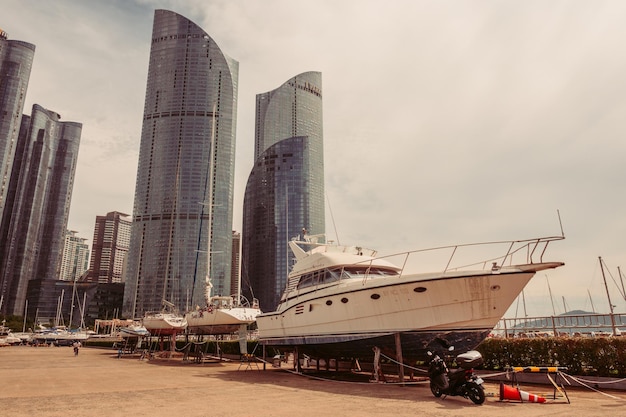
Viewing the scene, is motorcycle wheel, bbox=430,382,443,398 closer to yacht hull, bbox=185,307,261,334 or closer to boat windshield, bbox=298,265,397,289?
boat windshield, bbox=298,265,397,289

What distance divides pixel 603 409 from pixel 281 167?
116233 mm

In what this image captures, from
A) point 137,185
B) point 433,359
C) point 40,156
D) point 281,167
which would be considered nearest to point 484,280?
point 433,359

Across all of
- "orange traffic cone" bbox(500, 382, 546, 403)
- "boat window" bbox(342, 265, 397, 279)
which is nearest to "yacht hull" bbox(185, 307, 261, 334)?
"boat window" bbox(342, 265, 397, 279)

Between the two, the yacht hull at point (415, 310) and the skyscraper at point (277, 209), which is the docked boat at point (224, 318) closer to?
the yacht hull at point (415, 310)

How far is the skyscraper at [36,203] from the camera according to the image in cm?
13250

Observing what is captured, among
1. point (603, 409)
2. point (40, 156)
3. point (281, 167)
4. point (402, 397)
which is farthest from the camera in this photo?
point (40, 156)

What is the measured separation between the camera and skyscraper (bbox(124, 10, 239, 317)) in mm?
114250

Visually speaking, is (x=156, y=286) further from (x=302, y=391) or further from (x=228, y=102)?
(x=302, y=391)

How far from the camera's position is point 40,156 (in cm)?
14375

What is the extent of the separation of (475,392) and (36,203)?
170 meters

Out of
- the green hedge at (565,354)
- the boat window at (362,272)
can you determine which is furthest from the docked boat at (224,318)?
the green hedge at (565,354)

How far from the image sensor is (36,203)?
460 feet

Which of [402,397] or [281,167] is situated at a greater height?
[281,167]

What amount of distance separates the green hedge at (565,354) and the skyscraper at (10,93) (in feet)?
500
